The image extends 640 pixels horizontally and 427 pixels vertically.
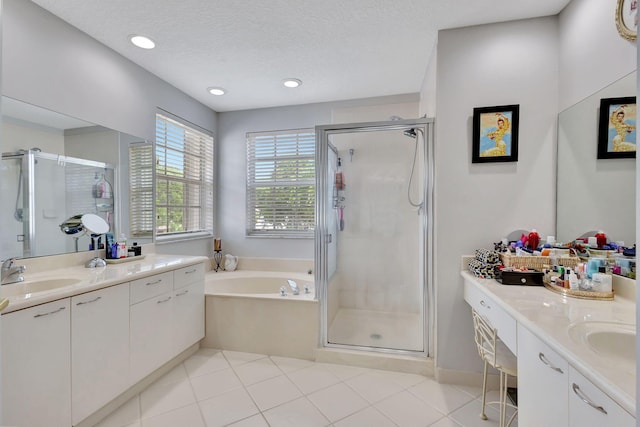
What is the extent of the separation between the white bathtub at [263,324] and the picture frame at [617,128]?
7.07 ft

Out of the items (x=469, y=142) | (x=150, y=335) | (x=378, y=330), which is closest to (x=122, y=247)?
(x=150, y=335)

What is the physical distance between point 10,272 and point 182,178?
1795 mm

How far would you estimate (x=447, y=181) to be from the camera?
7.07 feet

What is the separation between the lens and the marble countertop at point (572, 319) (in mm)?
770

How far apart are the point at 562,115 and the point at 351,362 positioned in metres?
2.35

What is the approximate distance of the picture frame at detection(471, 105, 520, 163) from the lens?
203 centimetres

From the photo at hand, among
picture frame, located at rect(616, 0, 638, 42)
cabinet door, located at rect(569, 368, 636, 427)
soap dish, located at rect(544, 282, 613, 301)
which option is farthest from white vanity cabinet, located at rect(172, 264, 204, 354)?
picture frame, located at rect(616, 0, 638, 42)

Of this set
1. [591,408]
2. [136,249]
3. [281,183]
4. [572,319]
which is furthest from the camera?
[281,183]

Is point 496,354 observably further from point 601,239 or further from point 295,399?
point 295,399

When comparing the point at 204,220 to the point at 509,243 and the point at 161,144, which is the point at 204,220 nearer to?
the point at 161,144

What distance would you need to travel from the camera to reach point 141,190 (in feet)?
8.77

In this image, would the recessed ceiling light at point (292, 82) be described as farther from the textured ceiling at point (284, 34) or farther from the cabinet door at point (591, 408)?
the cabinet door at point (591, 408)

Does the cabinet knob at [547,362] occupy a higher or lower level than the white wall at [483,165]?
lower

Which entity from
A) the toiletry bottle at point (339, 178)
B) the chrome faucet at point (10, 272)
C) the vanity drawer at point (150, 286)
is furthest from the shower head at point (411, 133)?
the chrome faucet at point (10, 272)
